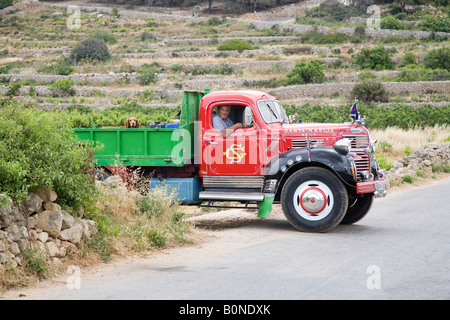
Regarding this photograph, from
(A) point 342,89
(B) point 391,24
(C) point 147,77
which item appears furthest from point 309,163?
(B) point 391,24

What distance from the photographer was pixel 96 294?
7.02m

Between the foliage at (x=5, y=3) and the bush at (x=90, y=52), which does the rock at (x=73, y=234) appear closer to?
the bush at (x=90, y=52)

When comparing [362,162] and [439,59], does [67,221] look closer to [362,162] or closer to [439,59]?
[362,162]

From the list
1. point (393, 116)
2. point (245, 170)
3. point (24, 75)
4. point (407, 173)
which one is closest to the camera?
point (245, 170)

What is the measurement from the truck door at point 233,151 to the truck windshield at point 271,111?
12.0 inches

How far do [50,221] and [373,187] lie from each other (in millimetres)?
5884

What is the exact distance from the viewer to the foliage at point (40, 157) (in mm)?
7535

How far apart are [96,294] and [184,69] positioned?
53.9 meters

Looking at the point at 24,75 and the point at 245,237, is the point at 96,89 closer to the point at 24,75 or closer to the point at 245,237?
the point at 24,75

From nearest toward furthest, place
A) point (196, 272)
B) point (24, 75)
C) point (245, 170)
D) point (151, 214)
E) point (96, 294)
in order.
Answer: point (96, 294) < point (196, 272) < point (151, 214) < point (245, 170) < point (24, 75)

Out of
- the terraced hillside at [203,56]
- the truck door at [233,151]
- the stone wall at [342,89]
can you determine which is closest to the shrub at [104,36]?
the terraced hillside at [203,56]

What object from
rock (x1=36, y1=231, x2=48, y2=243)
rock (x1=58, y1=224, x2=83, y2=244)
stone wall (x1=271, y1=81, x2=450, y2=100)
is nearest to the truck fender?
rock (x1=58, y1=224, x2=83, y2=244)

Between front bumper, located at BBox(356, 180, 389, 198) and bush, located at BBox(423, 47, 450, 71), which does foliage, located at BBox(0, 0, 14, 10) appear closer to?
bush, located at BBox(423, 47, 450, 71)

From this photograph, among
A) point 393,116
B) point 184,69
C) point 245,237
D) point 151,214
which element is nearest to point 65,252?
point 151,214
